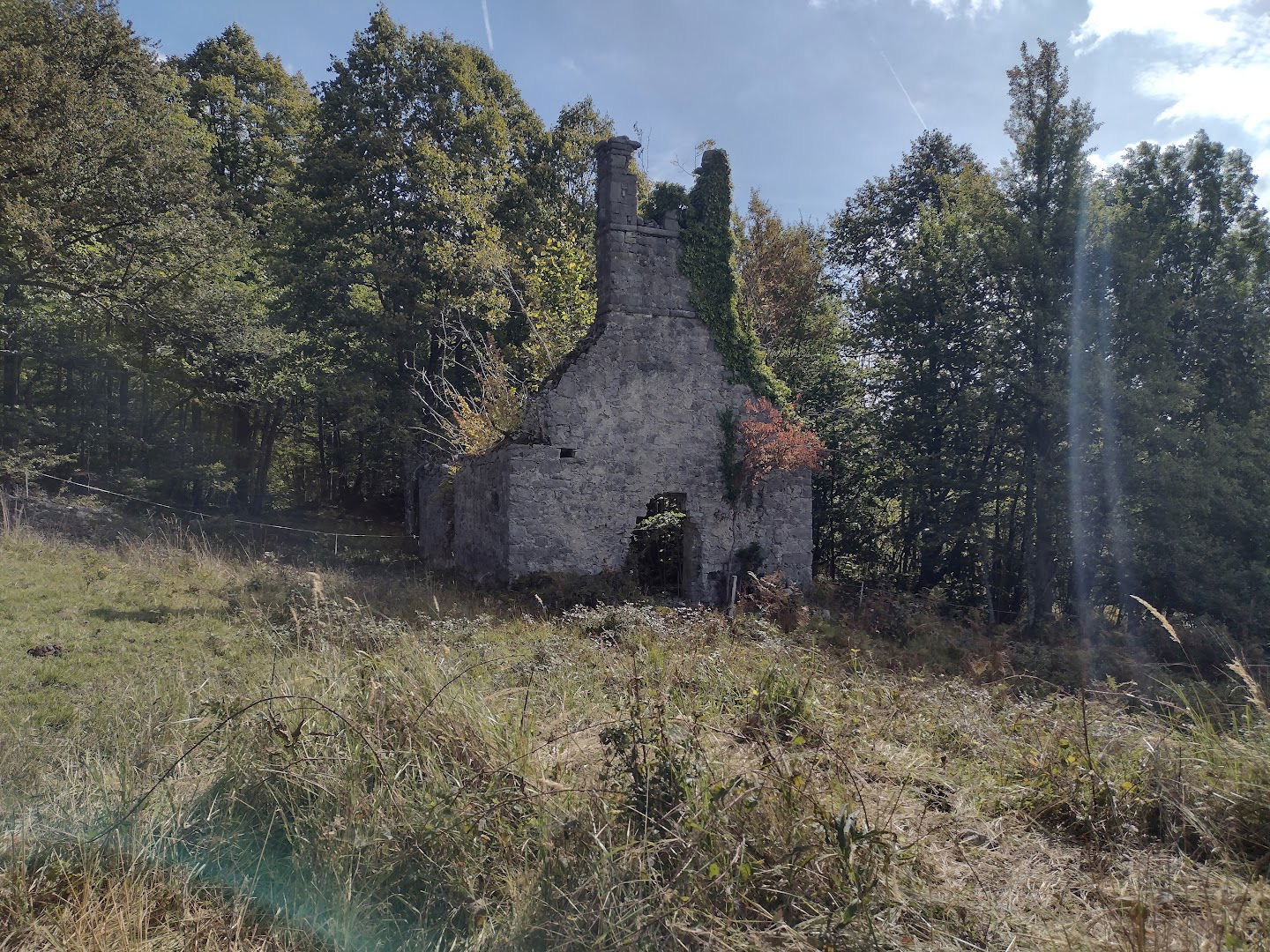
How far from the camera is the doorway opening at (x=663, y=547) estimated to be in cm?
1448

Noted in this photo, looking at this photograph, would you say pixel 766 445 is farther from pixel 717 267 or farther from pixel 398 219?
pixel 398 219

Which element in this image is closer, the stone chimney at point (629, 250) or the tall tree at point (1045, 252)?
the stone chimney at point (629, 250)

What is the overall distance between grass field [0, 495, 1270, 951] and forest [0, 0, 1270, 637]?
440 inches

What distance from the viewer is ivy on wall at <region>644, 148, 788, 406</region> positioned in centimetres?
1465

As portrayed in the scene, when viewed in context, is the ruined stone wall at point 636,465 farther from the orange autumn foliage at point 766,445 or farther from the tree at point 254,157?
the tree at point 254,157

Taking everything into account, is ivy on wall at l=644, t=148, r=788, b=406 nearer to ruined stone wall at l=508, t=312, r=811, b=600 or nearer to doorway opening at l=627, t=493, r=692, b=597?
ruined stone wall at l=508, t=312, r=811, b=600

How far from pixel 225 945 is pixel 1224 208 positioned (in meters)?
20.7

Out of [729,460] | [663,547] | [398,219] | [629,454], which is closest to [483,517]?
[629,454]

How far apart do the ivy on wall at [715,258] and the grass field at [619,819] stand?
32.0 ft

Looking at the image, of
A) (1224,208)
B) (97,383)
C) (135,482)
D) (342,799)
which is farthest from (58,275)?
(1224,208)

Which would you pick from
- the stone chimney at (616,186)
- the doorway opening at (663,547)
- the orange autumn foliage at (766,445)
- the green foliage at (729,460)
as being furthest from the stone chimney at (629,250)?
the doorway opening at (663,547)

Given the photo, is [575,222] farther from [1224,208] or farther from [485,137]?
[1224,208]

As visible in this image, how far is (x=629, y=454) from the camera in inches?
552

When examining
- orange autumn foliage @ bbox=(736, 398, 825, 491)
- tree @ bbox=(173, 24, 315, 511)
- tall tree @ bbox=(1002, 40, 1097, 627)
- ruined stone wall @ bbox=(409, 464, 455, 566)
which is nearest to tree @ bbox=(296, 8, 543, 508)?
tree @ bbox=(173, 24, 315, 511)
